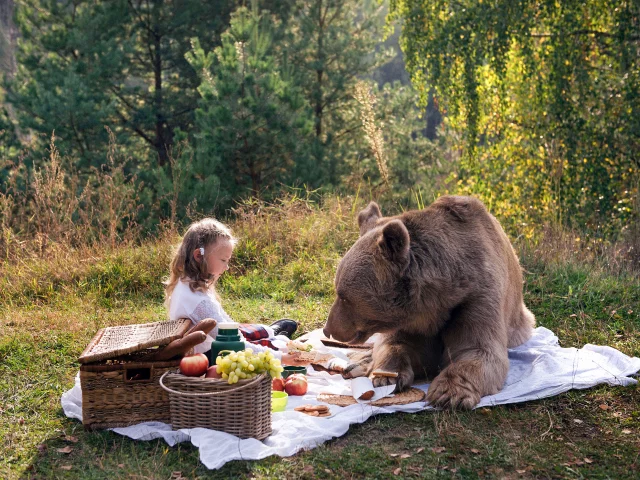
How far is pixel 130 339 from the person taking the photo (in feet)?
12.4

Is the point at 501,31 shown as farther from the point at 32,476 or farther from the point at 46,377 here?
the point at 32,476

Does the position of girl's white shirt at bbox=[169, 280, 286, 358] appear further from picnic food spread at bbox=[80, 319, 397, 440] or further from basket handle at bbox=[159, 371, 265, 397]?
basket handle at bbox=[159, 371, 265, 397]

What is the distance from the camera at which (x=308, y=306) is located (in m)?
6.36

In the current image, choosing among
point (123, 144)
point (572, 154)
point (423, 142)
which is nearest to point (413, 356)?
point (572, 154)

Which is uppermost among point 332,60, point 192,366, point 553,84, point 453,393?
point 332,60

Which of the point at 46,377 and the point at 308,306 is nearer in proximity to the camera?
the point at 46,377

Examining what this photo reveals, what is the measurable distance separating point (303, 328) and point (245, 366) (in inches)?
99.7

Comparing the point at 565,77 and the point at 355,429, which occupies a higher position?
the point at 565,77

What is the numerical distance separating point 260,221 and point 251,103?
2.97 metres

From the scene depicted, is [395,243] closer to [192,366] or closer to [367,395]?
[367,395]

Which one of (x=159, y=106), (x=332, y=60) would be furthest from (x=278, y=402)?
(x=159, y=106)

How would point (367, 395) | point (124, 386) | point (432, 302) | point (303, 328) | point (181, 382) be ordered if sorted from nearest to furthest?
point (181, 382)
point (124, 386)
point (367, 395)
point (432, 302)
point (303, 328)

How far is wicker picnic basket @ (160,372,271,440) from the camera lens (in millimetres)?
3285

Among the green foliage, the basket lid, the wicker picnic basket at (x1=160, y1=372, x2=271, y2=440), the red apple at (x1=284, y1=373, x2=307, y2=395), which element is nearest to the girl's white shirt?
the basket lid
